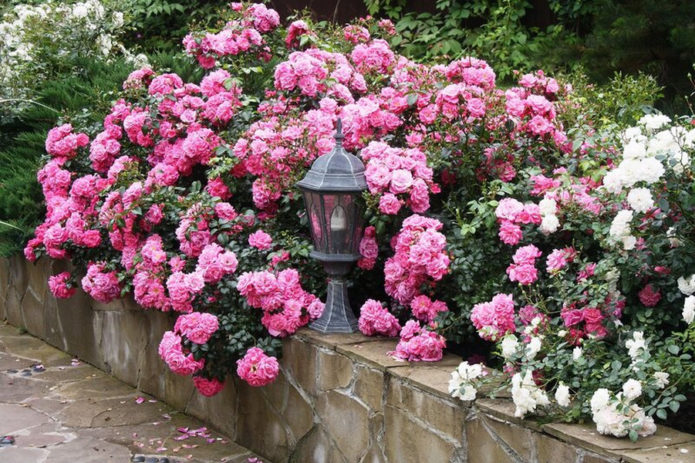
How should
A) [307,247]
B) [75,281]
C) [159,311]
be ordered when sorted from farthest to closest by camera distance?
[75,281] → [159,311] → [307,247]

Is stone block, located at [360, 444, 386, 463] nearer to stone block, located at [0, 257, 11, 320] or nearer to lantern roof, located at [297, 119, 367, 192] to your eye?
lantern roof, located at [297, 119, 367, 192]

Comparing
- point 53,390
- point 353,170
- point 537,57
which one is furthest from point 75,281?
point 537,57

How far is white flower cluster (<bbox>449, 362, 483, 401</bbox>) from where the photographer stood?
11.1 ft

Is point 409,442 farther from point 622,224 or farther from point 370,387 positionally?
point 622,224

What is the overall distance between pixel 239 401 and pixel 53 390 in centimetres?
133

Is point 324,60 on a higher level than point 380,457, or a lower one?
higher

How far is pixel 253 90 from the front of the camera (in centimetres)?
577

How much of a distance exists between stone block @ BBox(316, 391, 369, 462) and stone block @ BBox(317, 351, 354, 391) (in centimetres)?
4

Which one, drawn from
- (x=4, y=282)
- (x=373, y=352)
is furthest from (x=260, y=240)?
(x=4, y=282)

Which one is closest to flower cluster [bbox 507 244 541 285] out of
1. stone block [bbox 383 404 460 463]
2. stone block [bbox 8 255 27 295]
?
stone block [bbox 383 404 460 463]

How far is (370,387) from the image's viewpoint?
3.88 m

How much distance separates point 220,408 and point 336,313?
90 centimetres

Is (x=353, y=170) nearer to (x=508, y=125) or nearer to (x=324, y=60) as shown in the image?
(x=508, y=125)

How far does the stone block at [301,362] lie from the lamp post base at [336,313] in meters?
0.11
